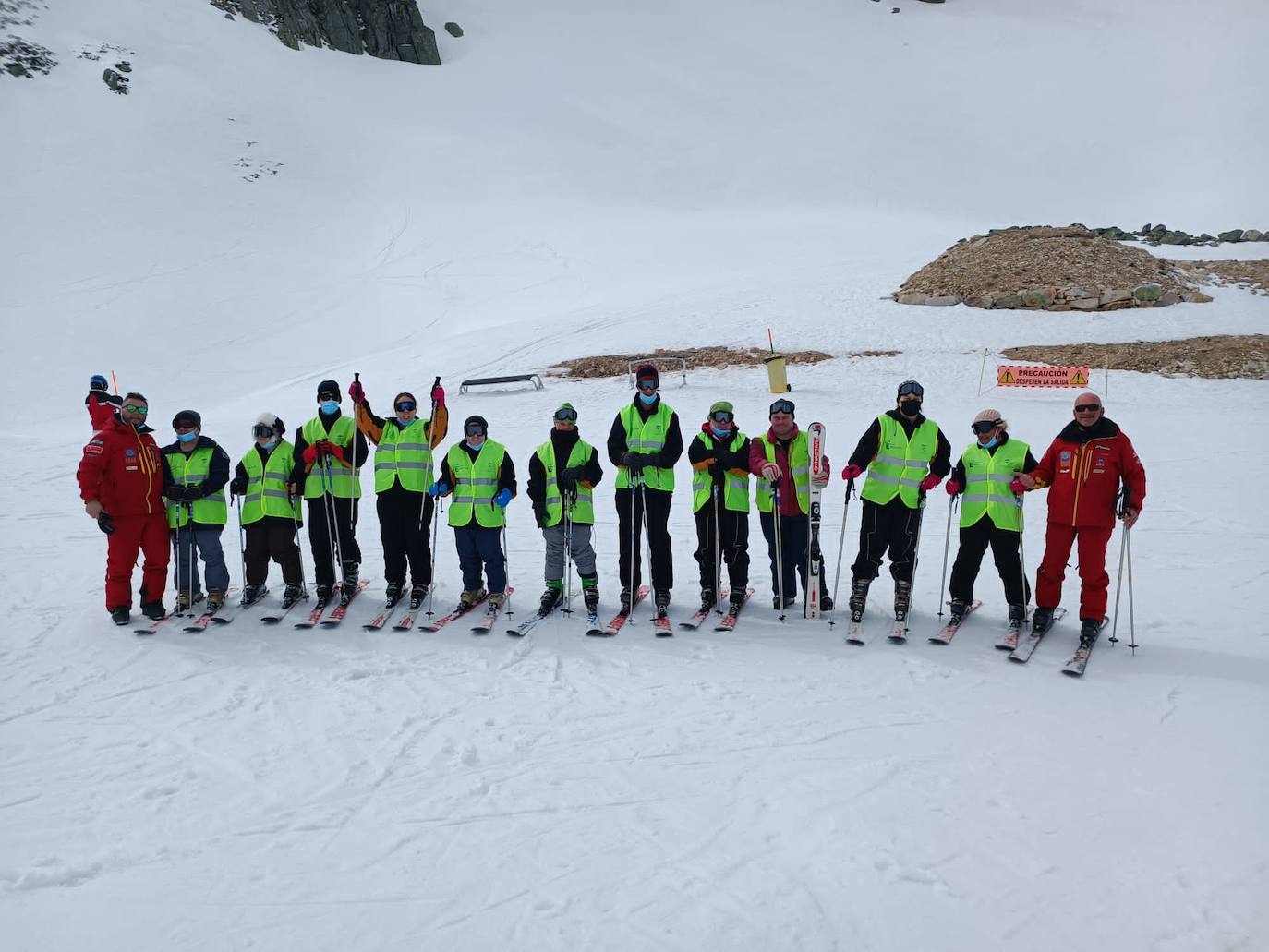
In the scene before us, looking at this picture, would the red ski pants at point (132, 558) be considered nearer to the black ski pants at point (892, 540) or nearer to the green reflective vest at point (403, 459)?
the green reflective vest at point (403, 459)

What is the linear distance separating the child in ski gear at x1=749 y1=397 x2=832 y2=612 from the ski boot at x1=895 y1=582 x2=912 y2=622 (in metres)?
0.62

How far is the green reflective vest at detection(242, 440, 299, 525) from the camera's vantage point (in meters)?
7.17

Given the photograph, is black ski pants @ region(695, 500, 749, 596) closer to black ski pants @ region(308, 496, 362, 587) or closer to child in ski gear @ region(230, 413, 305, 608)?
black ski pants @ region(308, 496, 362, 587)

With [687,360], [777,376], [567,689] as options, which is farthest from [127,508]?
[687,360]

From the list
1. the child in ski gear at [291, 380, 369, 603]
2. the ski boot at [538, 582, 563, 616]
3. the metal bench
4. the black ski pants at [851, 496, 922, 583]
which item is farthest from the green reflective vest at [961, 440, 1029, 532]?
the metal bench

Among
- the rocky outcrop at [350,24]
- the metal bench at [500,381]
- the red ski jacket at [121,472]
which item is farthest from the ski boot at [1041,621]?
the rocky outcrop at [350,24]

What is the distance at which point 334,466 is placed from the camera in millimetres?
7340

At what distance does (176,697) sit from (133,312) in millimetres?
27552

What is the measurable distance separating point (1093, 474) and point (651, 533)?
3484mm

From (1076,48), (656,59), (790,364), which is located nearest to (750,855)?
(790,364)

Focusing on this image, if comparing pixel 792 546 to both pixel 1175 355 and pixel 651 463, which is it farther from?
pixel 1175 355

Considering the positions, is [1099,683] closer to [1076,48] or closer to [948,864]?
[948,864]

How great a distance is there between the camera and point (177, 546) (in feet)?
23.7

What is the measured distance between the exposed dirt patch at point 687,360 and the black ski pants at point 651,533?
36.1 feet
